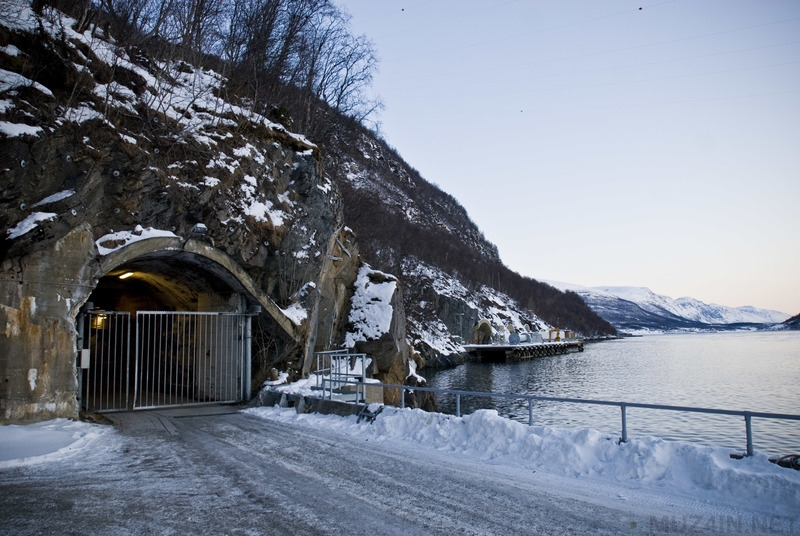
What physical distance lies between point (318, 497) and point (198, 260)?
10.7m

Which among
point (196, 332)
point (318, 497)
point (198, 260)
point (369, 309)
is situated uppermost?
point (198, 260)

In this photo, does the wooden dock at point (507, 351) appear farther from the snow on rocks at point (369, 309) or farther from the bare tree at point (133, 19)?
the bare tree at point (133, 19)

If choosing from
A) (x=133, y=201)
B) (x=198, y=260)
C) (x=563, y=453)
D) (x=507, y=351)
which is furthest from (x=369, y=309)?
(x=507, y=351)

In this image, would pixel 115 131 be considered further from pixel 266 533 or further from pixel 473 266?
pixel 473 266

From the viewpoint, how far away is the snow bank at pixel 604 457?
21.6ft

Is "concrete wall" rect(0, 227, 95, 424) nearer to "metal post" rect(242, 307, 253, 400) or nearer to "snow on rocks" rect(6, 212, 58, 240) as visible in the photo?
→ "snow on rocks" rect(6, 212, 58, 240)

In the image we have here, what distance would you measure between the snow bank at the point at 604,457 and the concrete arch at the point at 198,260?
6.81 meters

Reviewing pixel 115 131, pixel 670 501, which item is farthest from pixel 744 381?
pixel 115 131

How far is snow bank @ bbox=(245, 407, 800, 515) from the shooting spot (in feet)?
21.6

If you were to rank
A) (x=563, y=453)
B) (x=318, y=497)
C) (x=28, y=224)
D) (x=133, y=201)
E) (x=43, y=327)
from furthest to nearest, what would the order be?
(x=133, y=201), (x=43, y=327), (x=28, y=224), (x=563, y=453), (x=318, y=497)

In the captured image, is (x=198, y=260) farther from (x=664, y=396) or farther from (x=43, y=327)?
(x=664, y=396)

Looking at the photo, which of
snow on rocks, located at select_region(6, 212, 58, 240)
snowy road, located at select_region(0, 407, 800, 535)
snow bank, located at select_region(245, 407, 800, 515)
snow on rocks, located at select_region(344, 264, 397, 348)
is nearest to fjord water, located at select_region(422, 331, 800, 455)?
snow bank, located at select_region(245, 407, 800, 515)

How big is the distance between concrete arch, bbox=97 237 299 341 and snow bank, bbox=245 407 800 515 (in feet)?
22.4

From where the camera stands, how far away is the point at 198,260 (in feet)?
52.4
